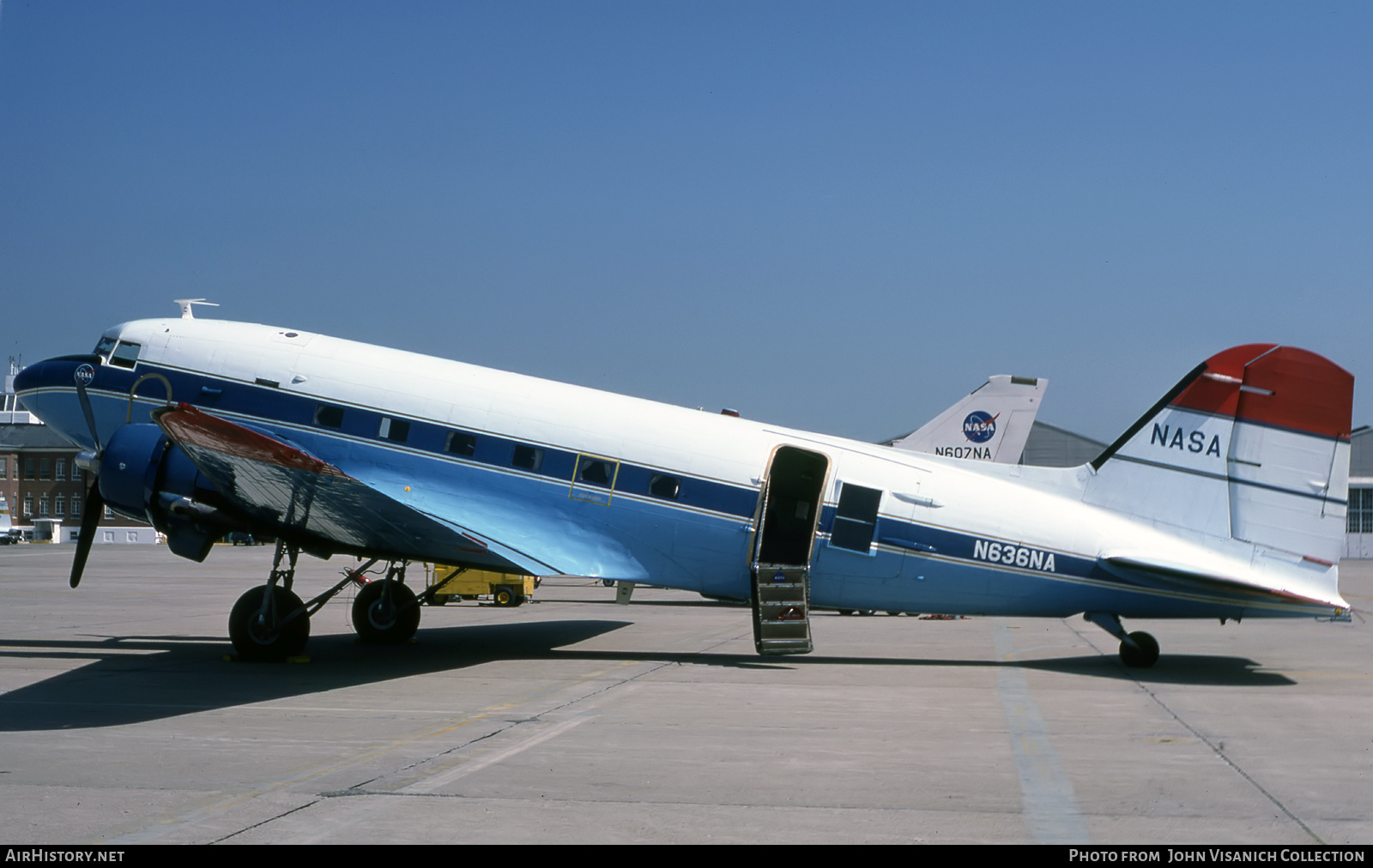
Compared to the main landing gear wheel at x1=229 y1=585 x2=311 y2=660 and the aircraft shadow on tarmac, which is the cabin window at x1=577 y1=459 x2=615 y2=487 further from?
the main landing gear wheel at x1=229 y1=585 x2=311 y2=660

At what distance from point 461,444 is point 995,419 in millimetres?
13782

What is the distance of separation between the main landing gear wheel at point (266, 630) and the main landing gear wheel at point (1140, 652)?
1081cm

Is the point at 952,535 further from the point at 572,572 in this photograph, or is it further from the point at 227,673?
the point at 227,673

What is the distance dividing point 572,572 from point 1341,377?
9.64 metres

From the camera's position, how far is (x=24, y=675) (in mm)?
13336

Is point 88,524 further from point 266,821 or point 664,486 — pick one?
point 266,821

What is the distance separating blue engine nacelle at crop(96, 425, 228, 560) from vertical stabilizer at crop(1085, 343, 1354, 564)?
11318 mm

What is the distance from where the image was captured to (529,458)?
1495cm

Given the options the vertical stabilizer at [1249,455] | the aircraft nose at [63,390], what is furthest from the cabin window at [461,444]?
the vertical stabilizer at [1249,455]

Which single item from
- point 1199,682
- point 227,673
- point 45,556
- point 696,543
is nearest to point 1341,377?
point 1199,682

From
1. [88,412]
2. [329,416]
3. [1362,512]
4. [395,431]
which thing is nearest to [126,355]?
[88,412]

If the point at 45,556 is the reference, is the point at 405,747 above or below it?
above

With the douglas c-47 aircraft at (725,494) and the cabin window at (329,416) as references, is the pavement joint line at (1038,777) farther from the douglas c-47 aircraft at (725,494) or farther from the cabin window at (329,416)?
the cabin window at (329,416)

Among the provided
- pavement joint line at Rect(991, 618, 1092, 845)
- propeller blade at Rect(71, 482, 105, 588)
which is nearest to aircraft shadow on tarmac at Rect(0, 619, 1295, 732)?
propeller blade at Rect(71, 482, 105, 588)
